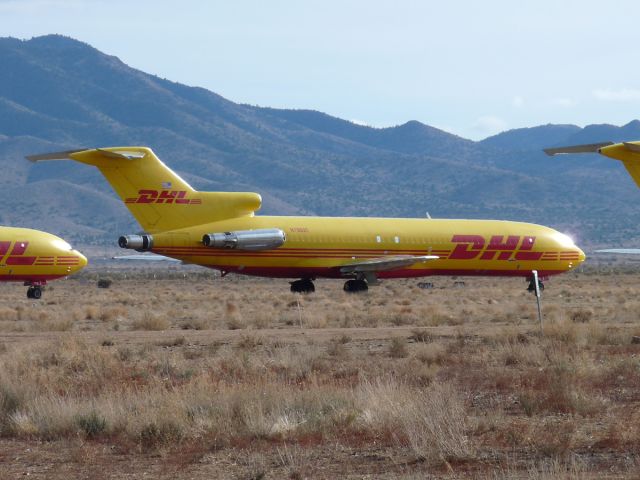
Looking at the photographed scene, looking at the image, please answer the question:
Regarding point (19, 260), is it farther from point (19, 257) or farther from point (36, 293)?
point (36, 293)

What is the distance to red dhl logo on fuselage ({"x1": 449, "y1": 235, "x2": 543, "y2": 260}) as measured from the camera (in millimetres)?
47375

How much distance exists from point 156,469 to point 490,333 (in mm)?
16208

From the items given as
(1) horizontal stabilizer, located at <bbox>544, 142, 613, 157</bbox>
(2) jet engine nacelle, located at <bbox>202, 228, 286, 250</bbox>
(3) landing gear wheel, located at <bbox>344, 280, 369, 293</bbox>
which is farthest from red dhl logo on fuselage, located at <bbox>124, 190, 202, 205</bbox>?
(1) horizontal stabilizer, located at <bbox>544, 142, 613, 157</bbox>

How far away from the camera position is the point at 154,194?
41.1 m

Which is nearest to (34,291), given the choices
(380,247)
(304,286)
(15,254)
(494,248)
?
(15,254)

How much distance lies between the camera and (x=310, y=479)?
11.8m

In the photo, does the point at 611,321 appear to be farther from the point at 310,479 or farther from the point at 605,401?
the point at 310,479

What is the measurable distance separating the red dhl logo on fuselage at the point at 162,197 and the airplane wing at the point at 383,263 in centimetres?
706

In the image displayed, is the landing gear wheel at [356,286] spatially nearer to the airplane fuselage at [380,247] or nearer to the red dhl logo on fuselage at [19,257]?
the airplane fuselage at [380,247]

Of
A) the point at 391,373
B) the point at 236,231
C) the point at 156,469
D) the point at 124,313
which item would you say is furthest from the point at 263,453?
the point at 236,231

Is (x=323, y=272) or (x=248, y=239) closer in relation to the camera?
(x=248, y=239)

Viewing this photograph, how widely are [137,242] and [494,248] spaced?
51.3 feet

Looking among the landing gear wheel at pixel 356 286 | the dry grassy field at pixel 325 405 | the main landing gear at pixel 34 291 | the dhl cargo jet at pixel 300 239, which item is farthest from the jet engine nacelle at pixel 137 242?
the main landing gear at pixel 34 291

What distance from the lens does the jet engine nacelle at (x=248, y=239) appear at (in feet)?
136
